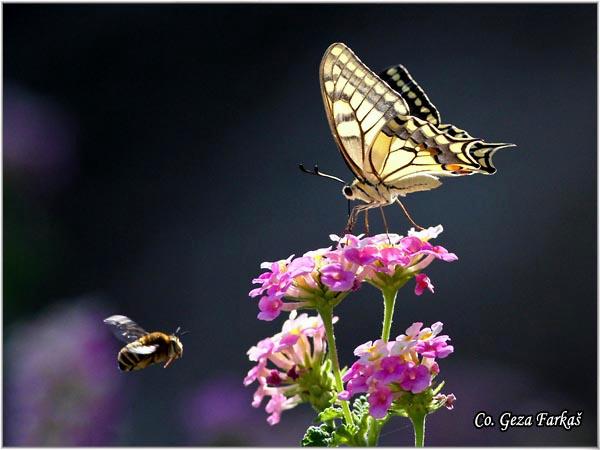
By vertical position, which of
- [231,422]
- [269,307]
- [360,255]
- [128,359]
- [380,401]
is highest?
[360,255]

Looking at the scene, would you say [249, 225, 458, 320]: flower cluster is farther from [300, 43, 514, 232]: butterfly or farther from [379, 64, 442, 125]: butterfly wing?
[379, 64, 442, 125]: butterfly wing

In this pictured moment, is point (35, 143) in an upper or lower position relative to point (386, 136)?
lower

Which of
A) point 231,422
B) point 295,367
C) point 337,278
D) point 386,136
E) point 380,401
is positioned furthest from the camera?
point 231,422

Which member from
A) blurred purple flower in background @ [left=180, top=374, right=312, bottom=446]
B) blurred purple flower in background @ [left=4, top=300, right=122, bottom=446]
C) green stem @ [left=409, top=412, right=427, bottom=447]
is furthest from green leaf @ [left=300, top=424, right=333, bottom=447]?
blurred purple flower in background @ [left=180, top=374, right=312, bottom=446]

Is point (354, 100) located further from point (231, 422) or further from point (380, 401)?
point (231, 422)

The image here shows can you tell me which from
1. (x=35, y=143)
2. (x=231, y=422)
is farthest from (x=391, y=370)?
(x=35, y=143)

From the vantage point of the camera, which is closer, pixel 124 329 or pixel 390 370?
pixel 390 370

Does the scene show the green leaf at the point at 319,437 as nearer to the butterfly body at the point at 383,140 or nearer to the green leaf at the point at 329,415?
the green leaf at the point at 329,415
